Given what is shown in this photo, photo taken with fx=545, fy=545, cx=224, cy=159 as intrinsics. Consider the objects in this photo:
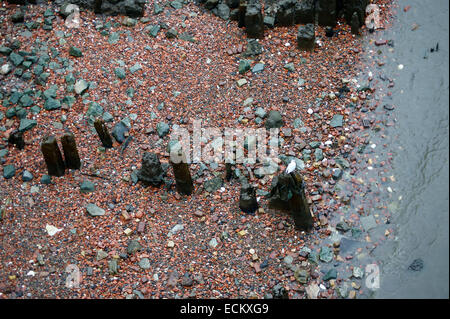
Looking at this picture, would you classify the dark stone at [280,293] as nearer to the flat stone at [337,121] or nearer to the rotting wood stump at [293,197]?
the rotting wood stump at [293,197]

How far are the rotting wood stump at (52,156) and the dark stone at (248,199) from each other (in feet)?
6.99

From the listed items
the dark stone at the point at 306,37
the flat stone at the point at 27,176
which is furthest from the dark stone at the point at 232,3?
the flat stone at the point at 27,176

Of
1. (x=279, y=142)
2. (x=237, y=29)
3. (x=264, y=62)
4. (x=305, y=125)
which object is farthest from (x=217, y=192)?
(x=237, y=29)

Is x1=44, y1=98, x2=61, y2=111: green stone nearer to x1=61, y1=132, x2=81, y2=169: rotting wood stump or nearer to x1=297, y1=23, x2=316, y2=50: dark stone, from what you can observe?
x1=61, y1=132, x2=81, y2=169: rotting wood stump

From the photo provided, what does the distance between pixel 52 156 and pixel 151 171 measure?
44.7 inches

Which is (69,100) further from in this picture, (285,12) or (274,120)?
(285,12)

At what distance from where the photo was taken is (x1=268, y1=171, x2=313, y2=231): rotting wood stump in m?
5.73

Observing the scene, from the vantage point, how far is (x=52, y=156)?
6164 millimetres

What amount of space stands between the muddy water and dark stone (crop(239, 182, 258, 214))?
138 cm

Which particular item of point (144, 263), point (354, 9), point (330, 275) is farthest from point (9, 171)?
point (354, 9)

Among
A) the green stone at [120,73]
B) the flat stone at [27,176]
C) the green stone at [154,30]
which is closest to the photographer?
the flat stone at [27,176]

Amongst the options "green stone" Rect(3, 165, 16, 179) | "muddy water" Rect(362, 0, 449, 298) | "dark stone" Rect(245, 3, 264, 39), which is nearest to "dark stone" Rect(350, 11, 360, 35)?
"muddy water" Rect(362, 0, 449, 298)

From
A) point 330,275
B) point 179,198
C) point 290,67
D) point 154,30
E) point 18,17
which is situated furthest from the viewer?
point 18,17

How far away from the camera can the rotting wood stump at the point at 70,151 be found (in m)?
6.12
